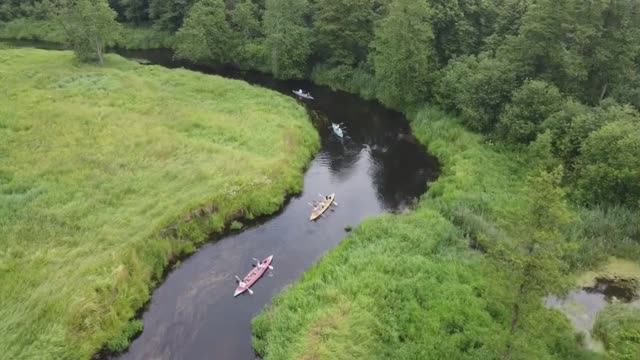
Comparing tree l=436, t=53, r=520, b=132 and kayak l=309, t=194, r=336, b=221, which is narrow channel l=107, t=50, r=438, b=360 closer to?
kayak l=309, t=194, r=336, b=221

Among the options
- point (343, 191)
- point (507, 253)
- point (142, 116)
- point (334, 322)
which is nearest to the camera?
point (507, 253)

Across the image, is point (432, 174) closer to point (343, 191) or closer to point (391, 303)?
point (343, 191)

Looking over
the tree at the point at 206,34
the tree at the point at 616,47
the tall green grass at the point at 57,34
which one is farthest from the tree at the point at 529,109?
the tall green grass at the point at 57,34

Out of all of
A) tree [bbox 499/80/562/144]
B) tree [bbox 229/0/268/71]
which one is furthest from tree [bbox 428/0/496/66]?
tree [bbox 229/0/268/71]

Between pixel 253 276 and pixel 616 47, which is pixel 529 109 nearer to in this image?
pixel 616 47

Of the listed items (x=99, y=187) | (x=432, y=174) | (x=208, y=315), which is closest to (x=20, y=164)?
(x=99, y=187)

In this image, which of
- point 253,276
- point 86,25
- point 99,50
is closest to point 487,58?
point 253,276
